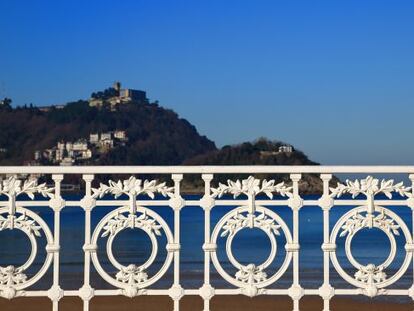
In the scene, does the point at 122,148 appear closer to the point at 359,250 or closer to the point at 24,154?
the point at 24,154

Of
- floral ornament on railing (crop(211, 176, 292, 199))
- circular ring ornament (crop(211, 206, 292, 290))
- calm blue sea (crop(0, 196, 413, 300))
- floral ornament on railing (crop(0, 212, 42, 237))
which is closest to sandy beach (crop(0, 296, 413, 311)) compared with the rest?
calm blue sea (crop(0, 196, 413, 300))

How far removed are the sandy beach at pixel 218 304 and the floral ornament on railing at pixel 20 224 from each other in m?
4.84

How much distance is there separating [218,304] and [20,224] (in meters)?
6.71

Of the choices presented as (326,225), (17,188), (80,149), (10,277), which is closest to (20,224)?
(17,188)

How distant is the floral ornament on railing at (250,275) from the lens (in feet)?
14.4

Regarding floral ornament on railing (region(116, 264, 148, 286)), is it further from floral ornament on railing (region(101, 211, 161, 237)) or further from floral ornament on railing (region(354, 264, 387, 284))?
floral ornament on railing (region(354, 264, 387, 284))

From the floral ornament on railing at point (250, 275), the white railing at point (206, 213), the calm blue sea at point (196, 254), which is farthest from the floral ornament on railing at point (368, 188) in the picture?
the calm blue sea at point (196, 254)

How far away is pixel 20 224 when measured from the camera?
4402 mm

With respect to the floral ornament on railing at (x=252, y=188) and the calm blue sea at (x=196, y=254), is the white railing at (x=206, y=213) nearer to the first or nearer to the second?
the floral ornament on railing at (x=252, y=188)

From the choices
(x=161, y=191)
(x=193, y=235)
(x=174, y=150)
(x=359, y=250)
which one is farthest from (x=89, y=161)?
(x=161, y=191)

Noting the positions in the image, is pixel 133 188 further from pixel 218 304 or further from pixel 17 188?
pixel 218 304

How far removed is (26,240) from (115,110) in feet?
229

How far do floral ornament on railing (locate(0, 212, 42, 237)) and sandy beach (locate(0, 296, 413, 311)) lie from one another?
191 inches

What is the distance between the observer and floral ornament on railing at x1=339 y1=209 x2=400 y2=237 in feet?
14.5
